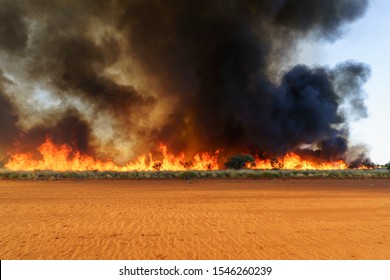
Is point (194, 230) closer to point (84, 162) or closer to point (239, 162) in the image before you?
point (239, 162)

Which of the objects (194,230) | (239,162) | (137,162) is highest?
(137,162)

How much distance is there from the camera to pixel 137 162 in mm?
55719

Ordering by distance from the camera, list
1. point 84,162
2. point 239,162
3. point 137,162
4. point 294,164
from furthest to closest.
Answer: point 294,164
point 137,162
point 239,162
point 84,162

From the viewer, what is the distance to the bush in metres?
52.8

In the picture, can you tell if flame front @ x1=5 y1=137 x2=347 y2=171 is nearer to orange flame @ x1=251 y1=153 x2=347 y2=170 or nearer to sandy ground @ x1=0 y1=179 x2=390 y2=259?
orange flame @ x1=251 y1=153 x2=347 y2=170

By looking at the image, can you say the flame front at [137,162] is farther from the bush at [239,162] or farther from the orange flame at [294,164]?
the bush at [239,162]

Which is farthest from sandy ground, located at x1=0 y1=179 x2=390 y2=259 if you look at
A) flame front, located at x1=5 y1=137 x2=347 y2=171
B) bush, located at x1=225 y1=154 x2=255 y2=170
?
bush, located at x1=225 y1=154 x2=255 y2=170

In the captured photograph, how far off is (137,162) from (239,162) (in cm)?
1548

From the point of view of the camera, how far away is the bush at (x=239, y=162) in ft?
173

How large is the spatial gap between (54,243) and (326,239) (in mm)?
7218

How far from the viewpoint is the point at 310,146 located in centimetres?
5991

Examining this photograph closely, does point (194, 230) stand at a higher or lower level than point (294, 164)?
lower

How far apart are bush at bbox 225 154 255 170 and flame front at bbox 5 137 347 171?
722 mm

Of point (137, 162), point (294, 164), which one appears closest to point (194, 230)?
point (137, 162)
